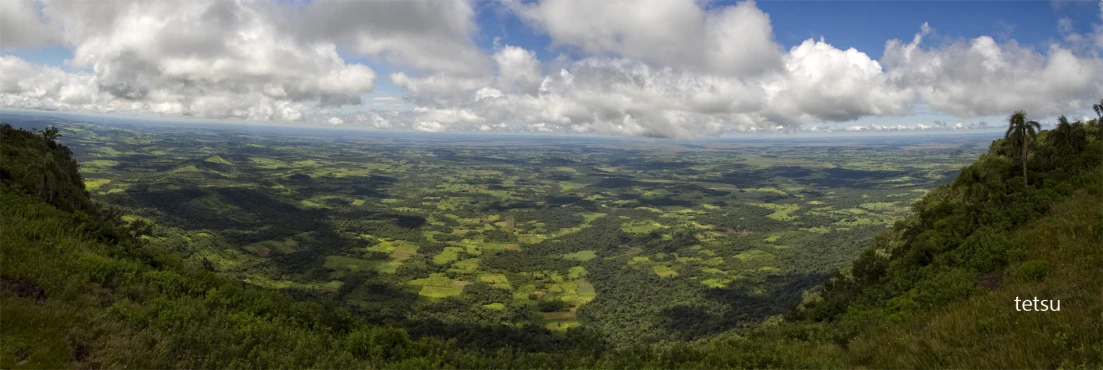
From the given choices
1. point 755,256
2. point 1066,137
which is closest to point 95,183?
point 755,256

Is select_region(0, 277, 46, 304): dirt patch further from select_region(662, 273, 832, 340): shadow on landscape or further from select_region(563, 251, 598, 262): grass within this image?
select_region(563, 251, 598, 262): grass

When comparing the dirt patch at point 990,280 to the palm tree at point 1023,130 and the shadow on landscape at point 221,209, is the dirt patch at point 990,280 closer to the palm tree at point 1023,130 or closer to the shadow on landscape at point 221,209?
the palm tree at point 1023,130

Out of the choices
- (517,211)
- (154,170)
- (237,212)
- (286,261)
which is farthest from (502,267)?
(154,170)

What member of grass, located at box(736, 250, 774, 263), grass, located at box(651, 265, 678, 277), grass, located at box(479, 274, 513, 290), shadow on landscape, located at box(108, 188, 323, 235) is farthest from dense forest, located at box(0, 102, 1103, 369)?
shadow on landscape, located at box(108, 188, 323, 235)

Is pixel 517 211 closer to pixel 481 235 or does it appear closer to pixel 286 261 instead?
pixel 481 235

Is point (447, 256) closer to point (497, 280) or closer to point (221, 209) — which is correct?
point (497, 280)
